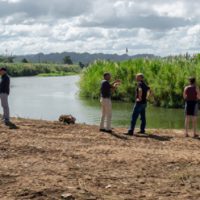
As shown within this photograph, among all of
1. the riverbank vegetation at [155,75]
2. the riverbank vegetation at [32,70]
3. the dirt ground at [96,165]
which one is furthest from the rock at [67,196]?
the riverbank vegetation at [32,70]

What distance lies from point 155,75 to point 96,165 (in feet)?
95.4

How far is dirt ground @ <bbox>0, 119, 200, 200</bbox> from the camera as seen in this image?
7438 mm

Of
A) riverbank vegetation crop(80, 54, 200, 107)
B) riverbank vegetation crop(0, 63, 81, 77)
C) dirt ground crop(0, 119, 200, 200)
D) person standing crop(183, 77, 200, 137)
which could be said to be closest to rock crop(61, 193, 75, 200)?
dirt ground crop(0, 119, 200, 200)

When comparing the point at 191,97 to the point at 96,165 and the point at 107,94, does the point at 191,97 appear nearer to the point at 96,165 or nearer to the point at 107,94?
the point at 107,94

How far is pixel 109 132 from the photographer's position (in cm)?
1454

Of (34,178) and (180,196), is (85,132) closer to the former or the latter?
(34,178)

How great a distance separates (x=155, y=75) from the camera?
38156 mm

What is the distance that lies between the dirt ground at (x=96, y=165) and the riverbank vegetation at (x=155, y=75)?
20580 millimetres

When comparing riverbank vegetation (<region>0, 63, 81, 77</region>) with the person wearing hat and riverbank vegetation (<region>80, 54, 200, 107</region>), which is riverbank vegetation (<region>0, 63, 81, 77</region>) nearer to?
riverbank vegetation (<region>80, 54, 200, 107</region>)

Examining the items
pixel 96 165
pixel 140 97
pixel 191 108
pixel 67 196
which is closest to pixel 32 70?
pixel 140 97

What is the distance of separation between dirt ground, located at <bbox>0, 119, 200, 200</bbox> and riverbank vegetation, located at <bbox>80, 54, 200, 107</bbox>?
810 inches

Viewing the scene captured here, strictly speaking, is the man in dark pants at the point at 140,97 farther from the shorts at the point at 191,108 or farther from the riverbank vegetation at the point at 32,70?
the riverbank vegetation at the point at 32,70

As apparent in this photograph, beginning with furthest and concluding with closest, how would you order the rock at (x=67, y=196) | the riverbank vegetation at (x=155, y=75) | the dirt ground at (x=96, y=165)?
the riverbank vegetation at (x=155, y=75) < the dirt ground at (x=96, y=165) < the rock at (x=67, y=196)

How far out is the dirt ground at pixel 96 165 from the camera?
24.4 feet
